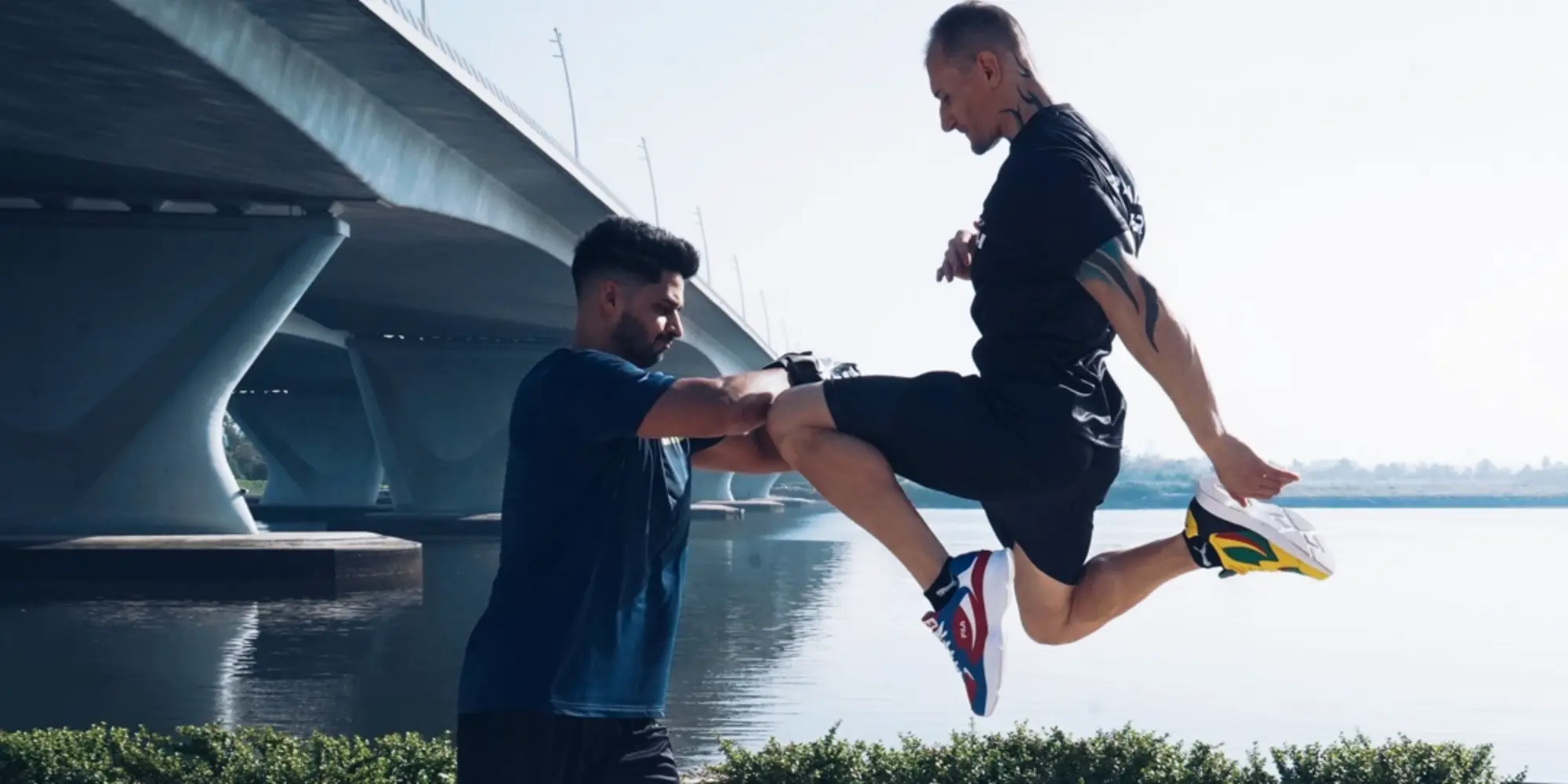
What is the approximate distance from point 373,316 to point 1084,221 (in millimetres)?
57477

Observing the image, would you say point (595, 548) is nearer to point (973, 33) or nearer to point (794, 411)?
point (794, 411)

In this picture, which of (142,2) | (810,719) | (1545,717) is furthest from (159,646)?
(1545,717)

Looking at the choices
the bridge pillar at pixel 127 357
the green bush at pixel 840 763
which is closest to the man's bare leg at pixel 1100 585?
the green bush at pixel 840 763

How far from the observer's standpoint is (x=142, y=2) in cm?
2209

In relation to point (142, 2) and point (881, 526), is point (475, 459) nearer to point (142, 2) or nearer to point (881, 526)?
point (142, 2)

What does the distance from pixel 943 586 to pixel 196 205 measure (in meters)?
32.4

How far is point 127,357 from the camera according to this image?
111 ft

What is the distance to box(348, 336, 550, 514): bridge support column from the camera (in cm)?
6725

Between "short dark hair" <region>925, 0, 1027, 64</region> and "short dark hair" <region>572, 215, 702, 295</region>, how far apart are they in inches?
39.8

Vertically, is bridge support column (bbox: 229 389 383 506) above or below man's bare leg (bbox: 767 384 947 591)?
above

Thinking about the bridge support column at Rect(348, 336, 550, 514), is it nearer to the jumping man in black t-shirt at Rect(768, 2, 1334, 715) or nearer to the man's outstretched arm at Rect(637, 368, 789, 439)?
the jumping man in black t-shirt at Rect(768, 2, 1334, 715)

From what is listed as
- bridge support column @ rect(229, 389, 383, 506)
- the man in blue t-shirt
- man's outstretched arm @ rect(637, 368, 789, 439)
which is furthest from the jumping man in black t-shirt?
bridge support column @ rect(229, 389, 383, 506)

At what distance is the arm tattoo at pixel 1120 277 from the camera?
5.01 m

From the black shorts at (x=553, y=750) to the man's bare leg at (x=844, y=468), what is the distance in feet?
3.14
